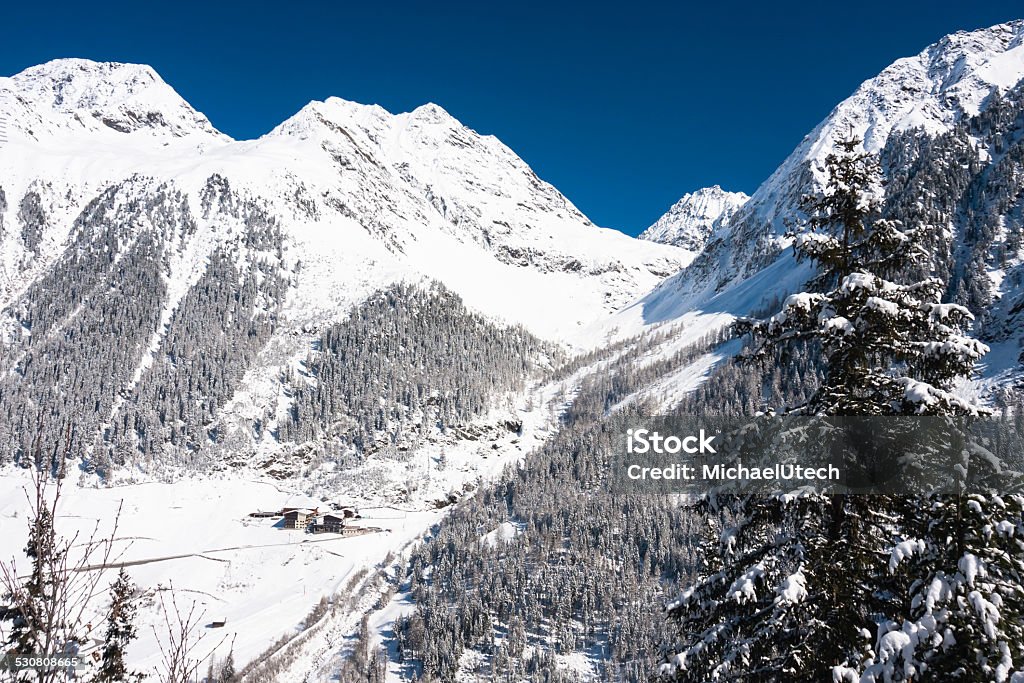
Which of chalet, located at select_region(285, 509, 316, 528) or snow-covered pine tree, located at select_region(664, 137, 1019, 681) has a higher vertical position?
snow-covered pine tree, located at select_region(664, 137, 1019, 681)

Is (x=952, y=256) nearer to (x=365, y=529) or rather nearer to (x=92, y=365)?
(x=365, y=529)

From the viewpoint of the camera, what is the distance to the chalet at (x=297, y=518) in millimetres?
146375

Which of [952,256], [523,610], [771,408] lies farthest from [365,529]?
[952,256]

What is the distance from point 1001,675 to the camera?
8227 mm

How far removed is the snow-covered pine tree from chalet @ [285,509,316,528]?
14736 cm

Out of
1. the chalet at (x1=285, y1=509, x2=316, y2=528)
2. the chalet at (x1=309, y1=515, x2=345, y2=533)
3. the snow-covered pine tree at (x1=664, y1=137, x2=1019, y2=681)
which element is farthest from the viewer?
the chalet at (x1=285, y1=509, x2=316, y2=528)

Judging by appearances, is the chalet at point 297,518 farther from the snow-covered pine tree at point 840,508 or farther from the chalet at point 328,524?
the snow-covered pine tree at point 840,508

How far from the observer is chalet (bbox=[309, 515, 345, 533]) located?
145 meters

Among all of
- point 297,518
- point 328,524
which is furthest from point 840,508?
point 297,518

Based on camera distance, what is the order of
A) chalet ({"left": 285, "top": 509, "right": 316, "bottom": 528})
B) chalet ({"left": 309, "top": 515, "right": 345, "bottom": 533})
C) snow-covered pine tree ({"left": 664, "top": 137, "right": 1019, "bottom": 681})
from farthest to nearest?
1. chalet ({"left": 285, "top": 509, "right": 316, "bottom": 528})
2. chalet ({"left": 309, "top": 515, "right": 345, "bottom": 533})
3. snow-covered pine tree ({"left": 664, "top": 137, "right": 1019, "bottom": 681})

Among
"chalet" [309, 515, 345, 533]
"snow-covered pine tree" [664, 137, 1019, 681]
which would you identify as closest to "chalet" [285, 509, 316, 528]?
"chalet" [309, 515, 345, 533]

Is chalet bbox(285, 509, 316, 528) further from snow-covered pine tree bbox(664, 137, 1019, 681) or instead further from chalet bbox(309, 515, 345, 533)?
snow-covered pine tree bbox(664, 137, 1019, 681)

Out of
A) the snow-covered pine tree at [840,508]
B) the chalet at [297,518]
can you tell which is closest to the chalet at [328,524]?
the chalet at [297,518]

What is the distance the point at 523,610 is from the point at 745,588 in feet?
360
